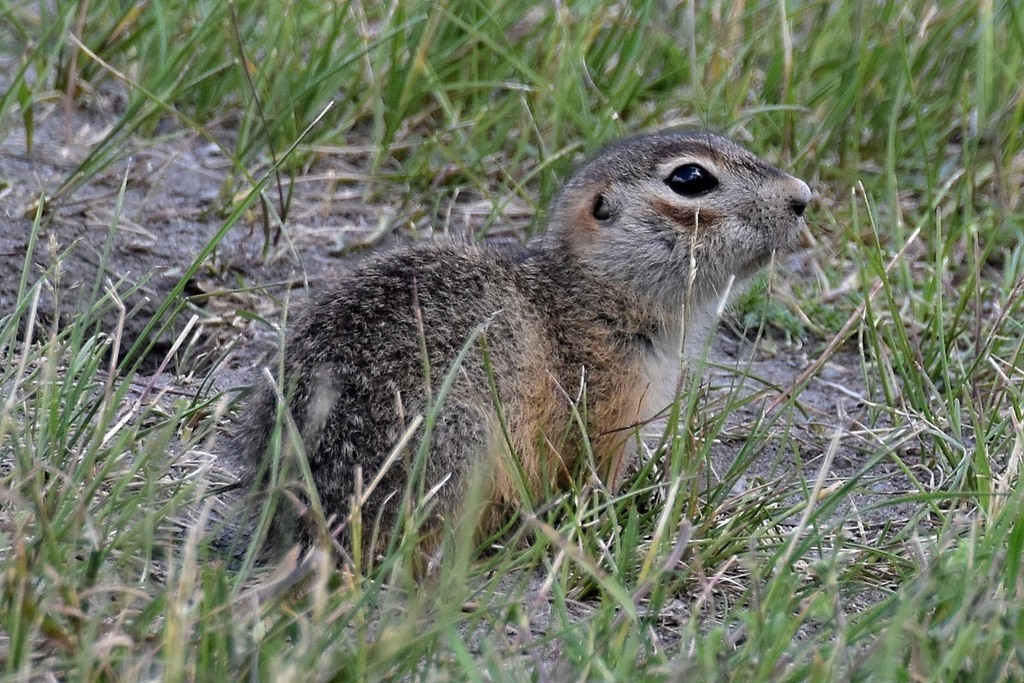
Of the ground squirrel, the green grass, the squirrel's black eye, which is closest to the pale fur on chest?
the ground squirrel

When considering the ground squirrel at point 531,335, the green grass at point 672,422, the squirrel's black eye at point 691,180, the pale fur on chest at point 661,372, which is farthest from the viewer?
the squirrel's black eye at point 691,180

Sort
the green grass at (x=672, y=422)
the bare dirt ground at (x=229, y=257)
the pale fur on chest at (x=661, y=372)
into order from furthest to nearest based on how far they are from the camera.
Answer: the bare dirt ground at (x=229, y=257), the pale fur on chest at (x=661, y=372), the green grass at (x=672, y=422)

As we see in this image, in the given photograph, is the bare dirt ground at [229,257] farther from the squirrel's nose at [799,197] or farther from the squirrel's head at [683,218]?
the squirrel's nose at [799,197]

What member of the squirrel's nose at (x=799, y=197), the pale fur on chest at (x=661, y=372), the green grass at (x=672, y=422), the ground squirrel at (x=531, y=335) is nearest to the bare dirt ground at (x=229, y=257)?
the green grass at (x=672, y=422)

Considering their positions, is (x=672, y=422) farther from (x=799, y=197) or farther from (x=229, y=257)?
(x=229, y=257)

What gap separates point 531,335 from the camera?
11.8ft

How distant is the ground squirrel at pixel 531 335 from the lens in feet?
10.4

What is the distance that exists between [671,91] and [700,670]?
13.1 feet

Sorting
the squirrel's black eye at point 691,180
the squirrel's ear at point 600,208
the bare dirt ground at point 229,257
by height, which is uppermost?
the squirrel's black eye at point 691,180

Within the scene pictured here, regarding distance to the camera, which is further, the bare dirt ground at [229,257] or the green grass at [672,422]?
the bare dirt ground at [229,257]

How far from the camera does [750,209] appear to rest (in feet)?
13.0

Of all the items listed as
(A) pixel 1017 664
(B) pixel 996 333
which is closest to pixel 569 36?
(B) pixel 996 333

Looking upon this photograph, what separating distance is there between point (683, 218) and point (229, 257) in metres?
1.85

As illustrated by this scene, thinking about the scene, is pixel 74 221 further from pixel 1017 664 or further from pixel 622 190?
pixel 1017 664
